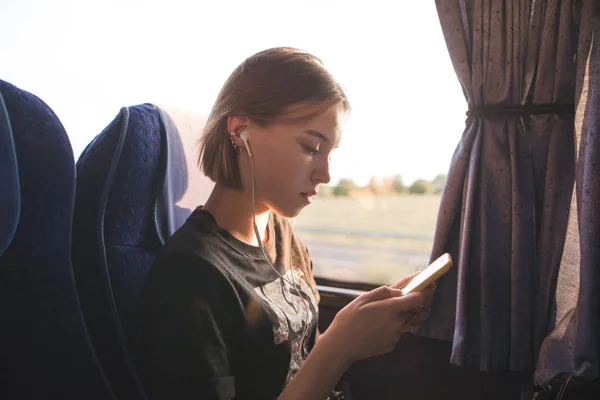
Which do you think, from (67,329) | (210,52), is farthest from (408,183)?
(67,329)

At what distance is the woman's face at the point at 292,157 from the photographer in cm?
96

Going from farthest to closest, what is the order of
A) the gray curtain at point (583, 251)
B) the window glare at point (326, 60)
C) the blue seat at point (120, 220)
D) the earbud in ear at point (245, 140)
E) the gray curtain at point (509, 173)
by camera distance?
the window glare at point (326, 60), the gray curtain at point (509, 173), the gray curtain at point (583, 251), the earbud in ear at point (245, 140), the blue seat at point (120, 220)

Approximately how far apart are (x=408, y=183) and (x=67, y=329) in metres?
1.19

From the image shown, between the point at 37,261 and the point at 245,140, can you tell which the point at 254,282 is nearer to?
the point at 245,140

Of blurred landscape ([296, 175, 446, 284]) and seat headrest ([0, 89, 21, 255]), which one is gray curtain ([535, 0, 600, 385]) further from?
seat headrest ([0, 89, 21, 255])

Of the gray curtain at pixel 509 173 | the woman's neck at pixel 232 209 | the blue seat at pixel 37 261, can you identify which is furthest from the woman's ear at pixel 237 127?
the gray curtain at pixel 509 173

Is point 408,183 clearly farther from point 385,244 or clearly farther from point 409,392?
point 409,392

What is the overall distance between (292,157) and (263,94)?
0.48ft

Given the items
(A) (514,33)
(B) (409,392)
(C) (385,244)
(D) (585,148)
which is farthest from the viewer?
(C) (385,244)

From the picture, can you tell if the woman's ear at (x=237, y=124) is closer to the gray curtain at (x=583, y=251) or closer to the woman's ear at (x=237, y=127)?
the woman's ear at (x=237, y=127)

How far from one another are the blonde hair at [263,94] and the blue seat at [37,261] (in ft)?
1.00

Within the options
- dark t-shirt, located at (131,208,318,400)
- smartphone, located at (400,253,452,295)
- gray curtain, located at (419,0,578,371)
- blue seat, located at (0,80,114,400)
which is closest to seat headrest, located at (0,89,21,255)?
blue seat, located at (0,80,114,400)

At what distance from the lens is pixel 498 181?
127cm

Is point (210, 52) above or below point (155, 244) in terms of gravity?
above
